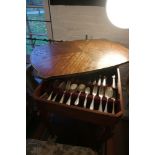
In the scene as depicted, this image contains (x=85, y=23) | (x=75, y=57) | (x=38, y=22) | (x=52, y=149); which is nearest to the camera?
(x=52, y=149)

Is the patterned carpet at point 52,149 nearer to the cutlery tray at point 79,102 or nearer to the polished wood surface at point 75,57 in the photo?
the cutlery tray at point 79,102

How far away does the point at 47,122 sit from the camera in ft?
4.17

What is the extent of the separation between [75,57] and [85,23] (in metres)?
0.65

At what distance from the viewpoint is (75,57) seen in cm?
136

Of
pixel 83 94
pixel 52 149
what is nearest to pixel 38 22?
pixel 83 94

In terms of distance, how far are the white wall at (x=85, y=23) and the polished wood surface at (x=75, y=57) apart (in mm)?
254

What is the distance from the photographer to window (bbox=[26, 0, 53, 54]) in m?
1.91

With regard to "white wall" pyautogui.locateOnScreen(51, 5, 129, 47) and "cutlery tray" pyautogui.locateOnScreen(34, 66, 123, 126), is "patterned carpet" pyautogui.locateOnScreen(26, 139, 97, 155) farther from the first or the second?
"white wall" pyautogui.locateOnScreen(51, 5, 129, 47)

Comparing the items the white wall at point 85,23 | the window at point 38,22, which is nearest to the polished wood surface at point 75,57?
the white wall at point 85,23

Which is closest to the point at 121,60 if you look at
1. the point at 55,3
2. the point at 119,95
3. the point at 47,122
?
the point at 119,95

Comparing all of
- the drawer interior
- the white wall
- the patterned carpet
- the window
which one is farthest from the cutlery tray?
the window

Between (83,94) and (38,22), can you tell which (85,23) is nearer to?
(38,22)
